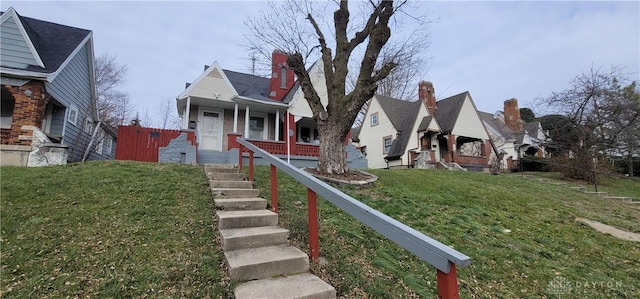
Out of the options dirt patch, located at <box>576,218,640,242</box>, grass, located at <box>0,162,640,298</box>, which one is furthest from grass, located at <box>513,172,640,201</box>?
grass, located at <box>0,162,640,298</box>

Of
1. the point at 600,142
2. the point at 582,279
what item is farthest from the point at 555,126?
the point at 582,279

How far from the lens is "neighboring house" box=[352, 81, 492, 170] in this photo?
19.3 meters

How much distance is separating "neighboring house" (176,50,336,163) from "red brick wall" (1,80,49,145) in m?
4.25

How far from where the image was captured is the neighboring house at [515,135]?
90.7ft

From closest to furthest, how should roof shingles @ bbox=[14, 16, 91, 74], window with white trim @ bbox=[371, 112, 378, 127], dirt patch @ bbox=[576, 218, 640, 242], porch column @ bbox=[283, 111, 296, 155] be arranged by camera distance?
dirt patch @ bbox=[576, 218, 640, 242]
roof shingles @ bbox=[14, 16, 91, 74]
porch column @ bbox=[283, 111, 296, 155]
window with white trim @ bbox=[371, 112, 378, 127]

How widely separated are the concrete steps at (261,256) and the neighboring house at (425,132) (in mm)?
15866

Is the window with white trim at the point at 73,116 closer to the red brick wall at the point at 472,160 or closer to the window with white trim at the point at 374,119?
the window with white trim at the point at 374,119

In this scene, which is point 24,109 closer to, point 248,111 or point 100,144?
point 100,144

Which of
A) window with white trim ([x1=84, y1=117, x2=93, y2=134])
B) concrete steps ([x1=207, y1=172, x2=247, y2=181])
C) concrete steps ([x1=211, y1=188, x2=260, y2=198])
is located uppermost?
window with white trim ([x1=84, y1=117, x2=93, y2=134])

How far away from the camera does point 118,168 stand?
22.9 feet

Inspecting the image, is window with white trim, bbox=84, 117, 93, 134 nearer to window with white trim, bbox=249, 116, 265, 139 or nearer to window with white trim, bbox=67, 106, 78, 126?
window with white trim, bbox=67, 106, 78, 126

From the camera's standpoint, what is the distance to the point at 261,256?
3.01m

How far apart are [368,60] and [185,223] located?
5.90m

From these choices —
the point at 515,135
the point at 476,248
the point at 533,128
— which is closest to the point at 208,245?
the point at 476,248
